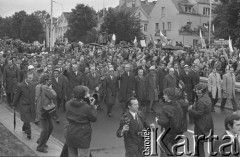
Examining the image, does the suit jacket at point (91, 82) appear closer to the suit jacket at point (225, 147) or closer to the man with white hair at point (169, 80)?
the man with white hair at point (169, 80)

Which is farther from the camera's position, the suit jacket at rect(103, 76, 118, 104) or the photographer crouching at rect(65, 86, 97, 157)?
the suit jacket at rect(103, 76, 118, 104)

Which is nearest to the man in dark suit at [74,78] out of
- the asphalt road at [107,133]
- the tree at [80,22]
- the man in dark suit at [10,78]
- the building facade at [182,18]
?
the asphalt road at [107,133]

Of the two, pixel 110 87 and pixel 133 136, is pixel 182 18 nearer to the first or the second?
pixel 110 87

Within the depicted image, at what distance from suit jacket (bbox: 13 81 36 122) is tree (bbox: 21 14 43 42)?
72850 mm

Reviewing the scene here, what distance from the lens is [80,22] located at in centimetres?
6284

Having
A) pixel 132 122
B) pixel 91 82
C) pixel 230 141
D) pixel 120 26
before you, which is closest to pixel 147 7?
pixel 120 26

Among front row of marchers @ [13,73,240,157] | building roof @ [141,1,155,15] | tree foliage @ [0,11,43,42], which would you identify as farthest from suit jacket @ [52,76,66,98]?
tree foliage @ [0,11,43,42]

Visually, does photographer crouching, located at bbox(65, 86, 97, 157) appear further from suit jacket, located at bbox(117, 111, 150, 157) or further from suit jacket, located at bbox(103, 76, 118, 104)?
suit jacket, located at bbox(103, 76, 118, 104)

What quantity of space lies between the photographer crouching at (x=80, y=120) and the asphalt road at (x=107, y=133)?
2401 mm

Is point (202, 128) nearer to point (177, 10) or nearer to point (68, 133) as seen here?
point (68, 133)

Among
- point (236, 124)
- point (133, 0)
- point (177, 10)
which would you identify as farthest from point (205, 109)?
point (133, 0)

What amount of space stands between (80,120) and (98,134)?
4615mm

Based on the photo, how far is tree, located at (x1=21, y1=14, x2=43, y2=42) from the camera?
8044cm

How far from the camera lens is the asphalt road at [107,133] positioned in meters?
9.45
